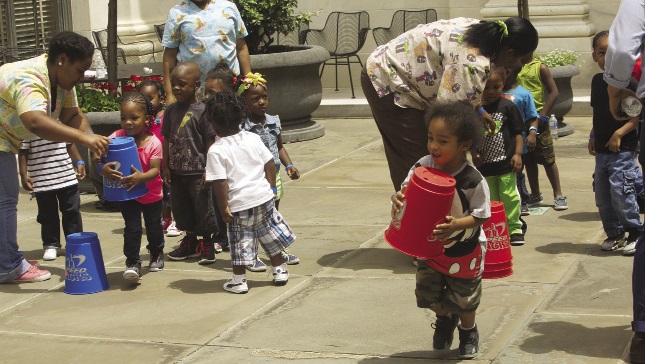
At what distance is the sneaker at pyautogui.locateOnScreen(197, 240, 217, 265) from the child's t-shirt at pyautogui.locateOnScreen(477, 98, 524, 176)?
193cm

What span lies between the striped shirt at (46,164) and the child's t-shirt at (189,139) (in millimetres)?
847

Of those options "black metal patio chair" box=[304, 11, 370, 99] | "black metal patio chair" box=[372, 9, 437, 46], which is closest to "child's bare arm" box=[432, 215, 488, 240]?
"black metal patio chair" box=[372, 9, 437, 46]

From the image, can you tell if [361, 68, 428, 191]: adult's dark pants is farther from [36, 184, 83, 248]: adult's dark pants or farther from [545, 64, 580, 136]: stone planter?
[545, 64, 580, 136]: stone planter

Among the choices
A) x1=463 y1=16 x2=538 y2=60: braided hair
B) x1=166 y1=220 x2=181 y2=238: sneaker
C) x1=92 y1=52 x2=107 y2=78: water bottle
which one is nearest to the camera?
x1=463 y1=16 x2=538 y2=60: braided hair

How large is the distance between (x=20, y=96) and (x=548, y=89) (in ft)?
14.8

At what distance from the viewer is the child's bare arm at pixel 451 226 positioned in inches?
196

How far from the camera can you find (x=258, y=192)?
675 cm

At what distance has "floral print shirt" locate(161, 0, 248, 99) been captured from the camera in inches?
355

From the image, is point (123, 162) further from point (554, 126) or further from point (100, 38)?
point (100, 38)

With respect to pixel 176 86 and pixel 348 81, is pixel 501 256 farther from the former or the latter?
pixel 348 81

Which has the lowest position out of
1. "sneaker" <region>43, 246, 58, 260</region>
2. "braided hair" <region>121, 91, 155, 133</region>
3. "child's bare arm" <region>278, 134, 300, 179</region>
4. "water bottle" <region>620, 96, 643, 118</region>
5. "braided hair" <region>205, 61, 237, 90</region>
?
"sneaker" <region>43, 246, 58, 260</region>

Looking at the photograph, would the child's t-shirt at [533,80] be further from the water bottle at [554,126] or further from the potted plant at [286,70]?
→ the potted plant at [286,70]

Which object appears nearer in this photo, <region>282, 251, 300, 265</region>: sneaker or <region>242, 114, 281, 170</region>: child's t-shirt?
<region>282, 251, 300, 265</region>: sneaker

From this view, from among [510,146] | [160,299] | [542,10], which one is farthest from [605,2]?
[160,299]
